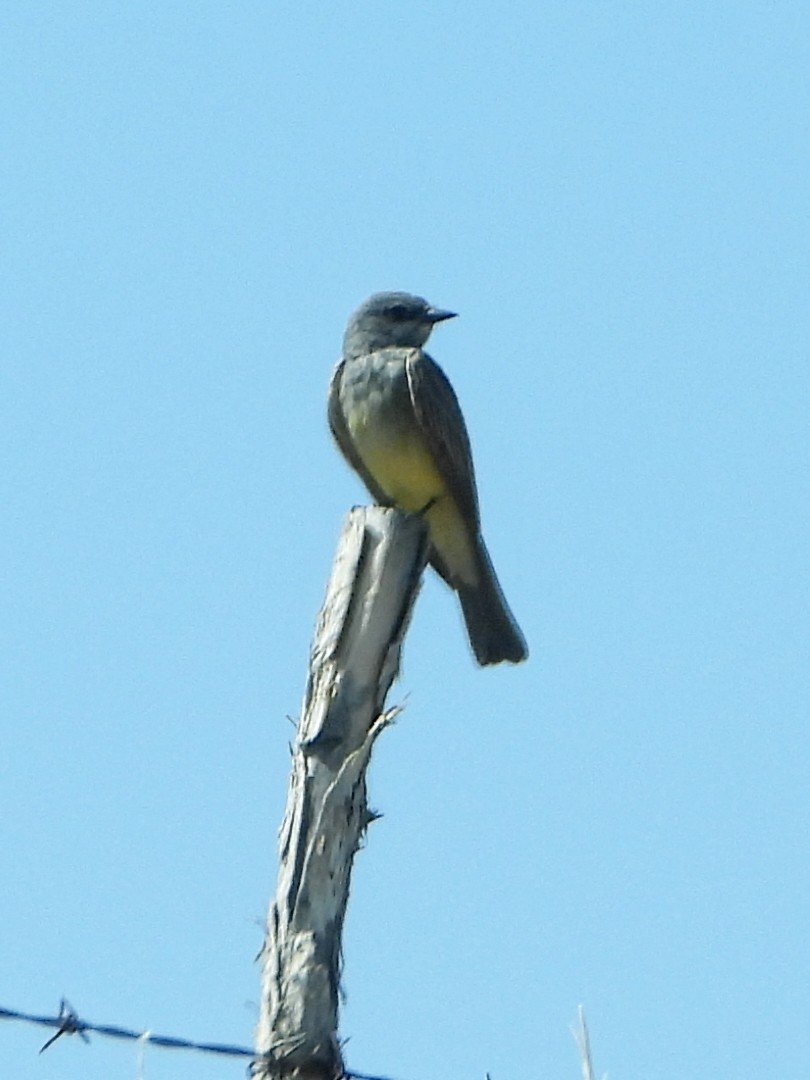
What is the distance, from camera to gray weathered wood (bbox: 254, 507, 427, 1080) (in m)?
5.34

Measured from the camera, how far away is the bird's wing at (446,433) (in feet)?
33.0

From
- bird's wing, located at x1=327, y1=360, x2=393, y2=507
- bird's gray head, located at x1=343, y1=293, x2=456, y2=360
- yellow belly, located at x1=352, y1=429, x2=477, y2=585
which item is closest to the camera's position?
yellow belly, located at x1=352, y1=429, x2=477, y2=585

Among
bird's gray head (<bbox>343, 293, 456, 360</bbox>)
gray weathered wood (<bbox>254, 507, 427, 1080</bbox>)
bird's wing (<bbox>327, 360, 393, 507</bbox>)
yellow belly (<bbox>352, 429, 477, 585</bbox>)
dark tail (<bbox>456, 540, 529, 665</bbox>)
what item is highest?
bird's gray head (<bbox>343, 293, 456, 360</bbox>)

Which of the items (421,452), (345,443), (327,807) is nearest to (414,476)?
(421,452)

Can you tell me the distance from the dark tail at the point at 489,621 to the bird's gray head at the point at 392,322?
5.03 ft

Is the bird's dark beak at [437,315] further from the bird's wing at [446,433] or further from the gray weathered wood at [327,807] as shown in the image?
the gray weathered wood at [327,807]

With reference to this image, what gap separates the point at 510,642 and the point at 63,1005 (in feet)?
14.9

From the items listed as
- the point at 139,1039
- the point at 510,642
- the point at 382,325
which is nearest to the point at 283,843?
the point at 139,1039

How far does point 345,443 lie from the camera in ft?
34.2

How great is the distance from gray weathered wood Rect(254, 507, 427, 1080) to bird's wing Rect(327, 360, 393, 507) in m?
4.21

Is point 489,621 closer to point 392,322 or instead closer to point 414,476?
point 414,476

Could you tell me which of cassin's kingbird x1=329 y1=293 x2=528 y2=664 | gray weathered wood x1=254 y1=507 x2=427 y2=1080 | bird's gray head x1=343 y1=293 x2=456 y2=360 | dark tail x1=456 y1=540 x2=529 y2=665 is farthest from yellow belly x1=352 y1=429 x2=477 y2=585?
gray weathered wood x1=254 y1=507 x2=427 y2=1080

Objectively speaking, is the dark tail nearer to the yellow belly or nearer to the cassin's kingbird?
the cassin's kingbird

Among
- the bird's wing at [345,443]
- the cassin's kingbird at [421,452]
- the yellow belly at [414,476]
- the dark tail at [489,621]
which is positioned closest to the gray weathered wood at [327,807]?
the dark tail at [489,621]
